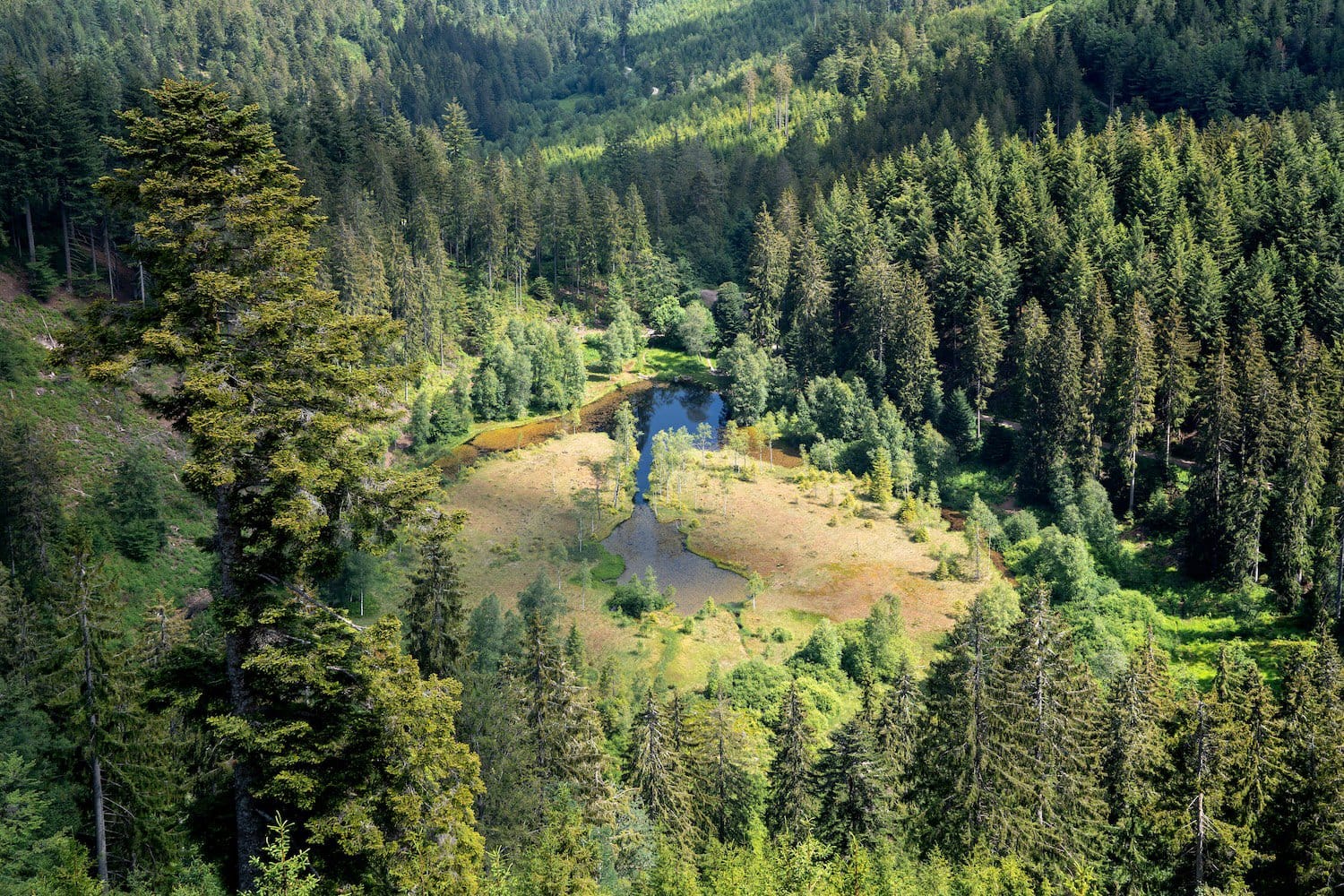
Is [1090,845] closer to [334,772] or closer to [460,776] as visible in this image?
[460,776]

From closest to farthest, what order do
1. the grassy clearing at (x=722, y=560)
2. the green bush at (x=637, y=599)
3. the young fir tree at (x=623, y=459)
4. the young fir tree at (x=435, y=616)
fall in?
the young fir tree at (x=435, y=616), the grassy clearing at (x=722, y=560), the green bush at (x=637, y=599), the young fir tree at (x=623, y=459)

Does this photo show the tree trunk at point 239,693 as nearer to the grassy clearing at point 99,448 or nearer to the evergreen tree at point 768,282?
the grassy clearing at point 99,448

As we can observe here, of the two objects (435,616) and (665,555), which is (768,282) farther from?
(435,616)

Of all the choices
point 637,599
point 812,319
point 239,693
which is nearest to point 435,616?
point 239,693

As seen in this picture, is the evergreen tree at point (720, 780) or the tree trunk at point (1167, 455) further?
the tree trunk at point (1167, 455)

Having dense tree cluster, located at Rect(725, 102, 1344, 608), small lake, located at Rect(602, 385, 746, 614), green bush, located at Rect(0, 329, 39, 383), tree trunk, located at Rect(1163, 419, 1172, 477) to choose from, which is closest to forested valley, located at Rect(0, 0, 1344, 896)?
dense tree cluster, located at Rect(725, 102, 1344, 608)

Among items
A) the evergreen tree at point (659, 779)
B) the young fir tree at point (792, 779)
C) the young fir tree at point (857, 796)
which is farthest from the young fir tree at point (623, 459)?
the young fir tree at point (857, 796)

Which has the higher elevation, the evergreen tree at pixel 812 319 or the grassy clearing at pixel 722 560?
the evergreen tree at pixel 812 319

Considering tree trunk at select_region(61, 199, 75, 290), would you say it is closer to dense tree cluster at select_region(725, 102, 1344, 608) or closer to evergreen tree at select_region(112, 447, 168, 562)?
evergreen tree at select_region(112, 447, 168, 562)
